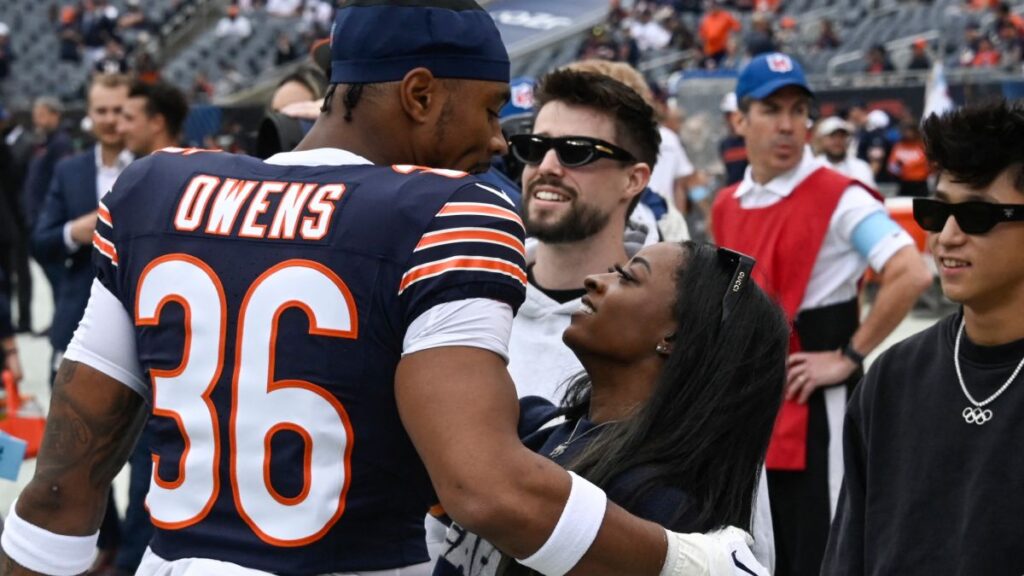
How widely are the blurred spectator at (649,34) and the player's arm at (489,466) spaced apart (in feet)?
78.0

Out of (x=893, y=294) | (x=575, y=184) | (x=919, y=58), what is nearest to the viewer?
(x=575, y=184)

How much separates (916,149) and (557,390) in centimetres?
1265

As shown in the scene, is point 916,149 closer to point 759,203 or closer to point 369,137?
point 759,203

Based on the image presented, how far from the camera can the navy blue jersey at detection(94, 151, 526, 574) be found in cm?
215

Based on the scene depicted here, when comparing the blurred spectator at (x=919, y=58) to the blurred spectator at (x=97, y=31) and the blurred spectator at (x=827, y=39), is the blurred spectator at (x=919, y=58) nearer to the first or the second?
the blurred spectator at (x=827, y=39)

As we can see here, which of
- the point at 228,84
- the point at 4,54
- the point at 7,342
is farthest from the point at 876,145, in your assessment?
the point at 4,54

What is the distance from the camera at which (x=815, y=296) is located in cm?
485

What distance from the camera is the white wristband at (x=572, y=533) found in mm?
2064

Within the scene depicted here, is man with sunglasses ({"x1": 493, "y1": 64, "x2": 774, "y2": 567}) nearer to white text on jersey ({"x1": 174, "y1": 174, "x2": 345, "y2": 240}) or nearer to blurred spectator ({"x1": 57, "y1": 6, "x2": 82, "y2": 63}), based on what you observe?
white text on jersey ({"x1": 174, "y1": 174, "x2": 345, "y2": 240})

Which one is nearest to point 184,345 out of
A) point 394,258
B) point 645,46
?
point 394,258

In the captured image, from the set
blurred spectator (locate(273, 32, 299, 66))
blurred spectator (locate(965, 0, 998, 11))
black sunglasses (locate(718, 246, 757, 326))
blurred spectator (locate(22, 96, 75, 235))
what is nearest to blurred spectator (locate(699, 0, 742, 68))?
blurred spectator (locate(965, 0, 998, 11))

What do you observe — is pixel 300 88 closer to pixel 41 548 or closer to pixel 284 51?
pixel 41 548

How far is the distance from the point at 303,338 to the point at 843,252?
9.88 feet

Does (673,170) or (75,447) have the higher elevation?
(75,447)
